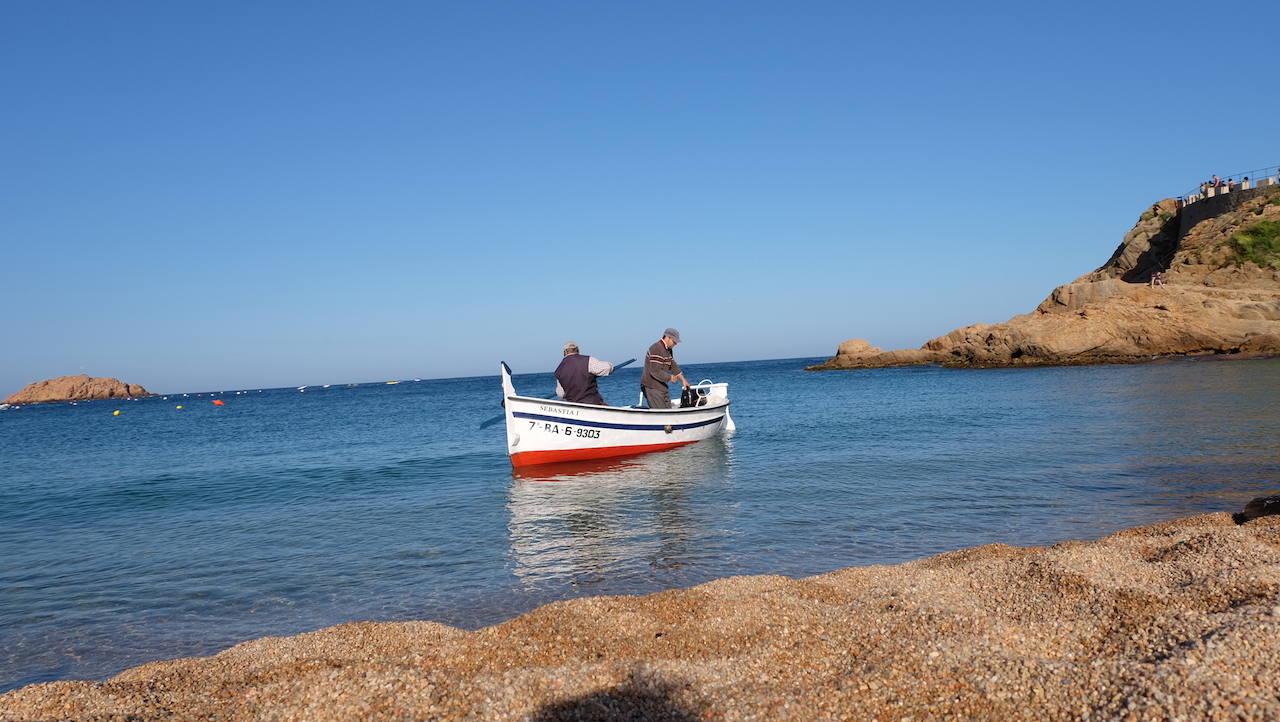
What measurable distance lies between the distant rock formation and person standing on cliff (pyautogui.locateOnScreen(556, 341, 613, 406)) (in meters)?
136

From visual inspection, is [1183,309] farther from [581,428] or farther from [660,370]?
[581,428]

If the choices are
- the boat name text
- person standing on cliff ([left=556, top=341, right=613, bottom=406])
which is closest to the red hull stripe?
the boat name text

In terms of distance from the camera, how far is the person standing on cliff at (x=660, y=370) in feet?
51.6

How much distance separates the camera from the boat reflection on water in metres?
7.31

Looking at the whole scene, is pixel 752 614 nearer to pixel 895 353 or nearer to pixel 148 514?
pixel 148 514

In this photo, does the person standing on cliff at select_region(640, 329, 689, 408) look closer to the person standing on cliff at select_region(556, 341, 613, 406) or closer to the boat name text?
the person standing on cliff at select_region(556, 341, 613, 406)

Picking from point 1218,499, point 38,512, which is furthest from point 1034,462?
point 38,512

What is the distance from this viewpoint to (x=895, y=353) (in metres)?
70.3

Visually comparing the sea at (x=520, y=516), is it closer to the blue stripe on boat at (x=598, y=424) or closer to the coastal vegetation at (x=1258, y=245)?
the blue stripe on boat at (x=598, y=424)

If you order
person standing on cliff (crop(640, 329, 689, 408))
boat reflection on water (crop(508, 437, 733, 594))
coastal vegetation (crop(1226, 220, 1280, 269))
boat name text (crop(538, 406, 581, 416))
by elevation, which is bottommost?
boat reflection on water (crop(508, 437, 733, 594))

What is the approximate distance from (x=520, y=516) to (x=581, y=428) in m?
4.66

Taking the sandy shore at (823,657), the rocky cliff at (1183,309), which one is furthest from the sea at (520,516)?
the rocky cliff at (1183,309)

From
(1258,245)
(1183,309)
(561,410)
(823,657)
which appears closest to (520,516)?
(561,410)

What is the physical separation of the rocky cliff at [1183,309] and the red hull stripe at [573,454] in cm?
4260
